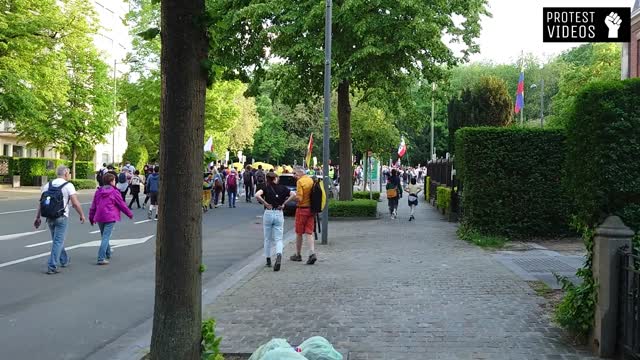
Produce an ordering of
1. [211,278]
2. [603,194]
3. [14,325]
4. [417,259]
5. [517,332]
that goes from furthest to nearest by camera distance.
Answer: [417,259] < [211,278] < [14,325] < [517,332] < [603,194]

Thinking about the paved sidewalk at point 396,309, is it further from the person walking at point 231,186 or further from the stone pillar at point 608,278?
the person walking at point 231,186

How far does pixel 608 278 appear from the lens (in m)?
5.54

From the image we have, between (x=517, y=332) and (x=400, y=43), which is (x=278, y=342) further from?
(x=400, y=43)

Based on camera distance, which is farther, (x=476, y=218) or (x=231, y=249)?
(x=476, y=218)

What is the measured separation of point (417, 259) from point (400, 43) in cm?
983

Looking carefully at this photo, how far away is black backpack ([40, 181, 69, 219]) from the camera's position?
10.4 metres

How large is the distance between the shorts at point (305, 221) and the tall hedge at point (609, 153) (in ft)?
19.6

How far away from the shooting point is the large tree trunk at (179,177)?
419 centimetres

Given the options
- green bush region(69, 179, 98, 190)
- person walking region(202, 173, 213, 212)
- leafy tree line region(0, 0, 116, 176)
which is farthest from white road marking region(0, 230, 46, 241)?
green bush region(69, 179, 98, 190)

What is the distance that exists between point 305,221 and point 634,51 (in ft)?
76.3

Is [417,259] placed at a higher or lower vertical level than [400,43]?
lower

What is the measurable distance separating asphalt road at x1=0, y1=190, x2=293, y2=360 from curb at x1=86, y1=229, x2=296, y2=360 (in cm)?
11

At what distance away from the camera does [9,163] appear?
46.1 metres

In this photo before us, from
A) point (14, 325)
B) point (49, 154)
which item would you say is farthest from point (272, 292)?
point (49, 154)
